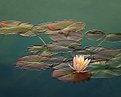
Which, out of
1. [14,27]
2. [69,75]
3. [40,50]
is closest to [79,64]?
[69,75]

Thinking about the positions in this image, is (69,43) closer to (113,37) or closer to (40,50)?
(40,50)

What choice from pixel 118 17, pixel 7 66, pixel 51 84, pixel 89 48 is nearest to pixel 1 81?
pixel 7 66

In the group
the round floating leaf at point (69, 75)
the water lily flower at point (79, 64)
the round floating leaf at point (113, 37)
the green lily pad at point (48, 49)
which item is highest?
the round floating leaf at point (113, 37)

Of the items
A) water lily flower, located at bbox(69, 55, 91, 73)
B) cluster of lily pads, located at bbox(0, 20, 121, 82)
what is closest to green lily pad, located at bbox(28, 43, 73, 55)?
cluster of lily pads, located at bbox(0, 20, 121, 82)

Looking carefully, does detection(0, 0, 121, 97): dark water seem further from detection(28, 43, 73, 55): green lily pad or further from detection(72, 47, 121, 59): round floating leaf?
detection(72, 47, 121, 59): round floating leaf

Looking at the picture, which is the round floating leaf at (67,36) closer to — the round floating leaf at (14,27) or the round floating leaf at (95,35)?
the round floating leaf at (95,35)

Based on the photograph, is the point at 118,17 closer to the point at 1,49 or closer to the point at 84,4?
the point at 84,4

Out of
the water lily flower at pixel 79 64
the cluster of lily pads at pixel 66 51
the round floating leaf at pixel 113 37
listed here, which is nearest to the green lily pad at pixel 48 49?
the cluster of lily pads at pixel 66 51
